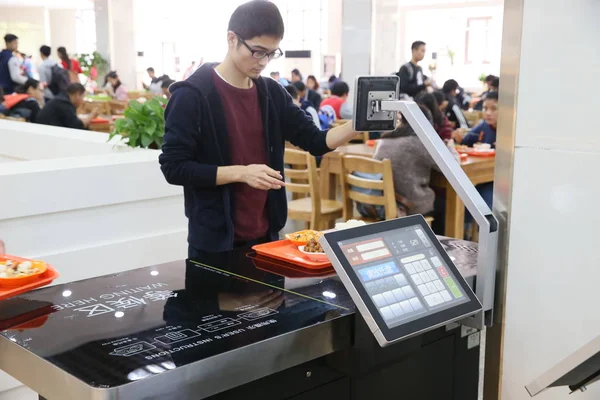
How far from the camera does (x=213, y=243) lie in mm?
2238

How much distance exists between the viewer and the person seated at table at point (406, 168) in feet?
14.2

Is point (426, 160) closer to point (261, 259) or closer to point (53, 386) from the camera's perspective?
point (261, 259)

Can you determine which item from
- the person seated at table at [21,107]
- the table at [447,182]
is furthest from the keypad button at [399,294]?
the person seated at table at [21,107]

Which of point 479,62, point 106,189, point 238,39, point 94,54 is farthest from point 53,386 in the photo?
point 479,62

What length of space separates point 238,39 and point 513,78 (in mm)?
956

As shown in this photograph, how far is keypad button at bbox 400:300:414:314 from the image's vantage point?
4.25ft

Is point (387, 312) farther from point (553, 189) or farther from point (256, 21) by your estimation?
point (256, 21)

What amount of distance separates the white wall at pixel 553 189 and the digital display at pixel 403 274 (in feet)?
0.66

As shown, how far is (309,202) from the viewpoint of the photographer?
4.77 metres

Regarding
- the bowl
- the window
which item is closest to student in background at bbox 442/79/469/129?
the bowl

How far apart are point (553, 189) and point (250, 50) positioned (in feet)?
3.42

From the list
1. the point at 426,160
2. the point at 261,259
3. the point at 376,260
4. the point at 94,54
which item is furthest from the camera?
the point at 94,54

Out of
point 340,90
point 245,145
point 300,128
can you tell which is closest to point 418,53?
point 340,90

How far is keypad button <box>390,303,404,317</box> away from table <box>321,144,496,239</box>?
338 centimetres
